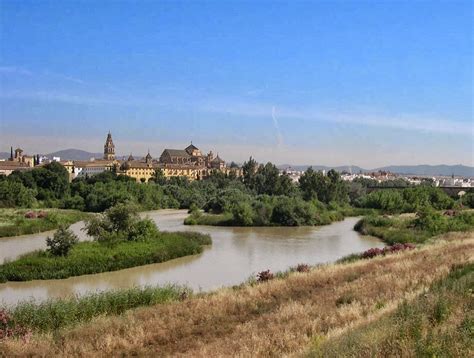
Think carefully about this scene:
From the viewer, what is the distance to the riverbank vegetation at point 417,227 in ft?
111

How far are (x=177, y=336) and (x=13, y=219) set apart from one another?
37.4 m

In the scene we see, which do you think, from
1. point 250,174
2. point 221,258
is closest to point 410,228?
point 221,258

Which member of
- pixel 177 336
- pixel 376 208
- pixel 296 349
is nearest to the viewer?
pixel 296 349

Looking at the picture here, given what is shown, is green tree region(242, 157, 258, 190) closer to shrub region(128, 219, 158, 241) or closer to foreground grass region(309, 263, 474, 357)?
shrub region(128, 219, 158, 241)

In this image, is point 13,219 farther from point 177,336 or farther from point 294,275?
point 177,336

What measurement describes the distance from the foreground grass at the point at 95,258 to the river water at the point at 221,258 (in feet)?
1.30

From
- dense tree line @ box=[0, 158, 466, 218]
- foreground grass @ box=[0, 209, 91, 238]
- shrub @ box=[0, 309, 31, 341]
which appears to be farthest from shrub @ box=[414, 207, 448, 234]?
shrub @ box=[0, 309, 31, 341]

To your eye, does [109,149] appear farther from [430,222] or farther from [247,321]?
[247,321]

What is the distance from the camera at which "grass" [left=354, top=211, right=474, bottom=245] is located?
3353cm

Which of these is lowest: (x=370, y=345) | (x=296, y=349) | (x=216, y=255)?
(x=216, y=255)

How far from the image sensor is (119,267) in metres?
23.7

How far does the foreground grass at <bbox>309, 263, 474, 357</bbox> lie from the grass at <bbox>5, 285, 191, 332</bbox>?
721cm

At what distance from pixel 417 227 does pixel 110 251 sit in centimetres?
2202

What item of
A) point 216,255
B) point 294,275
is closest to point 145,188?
point 216,255
